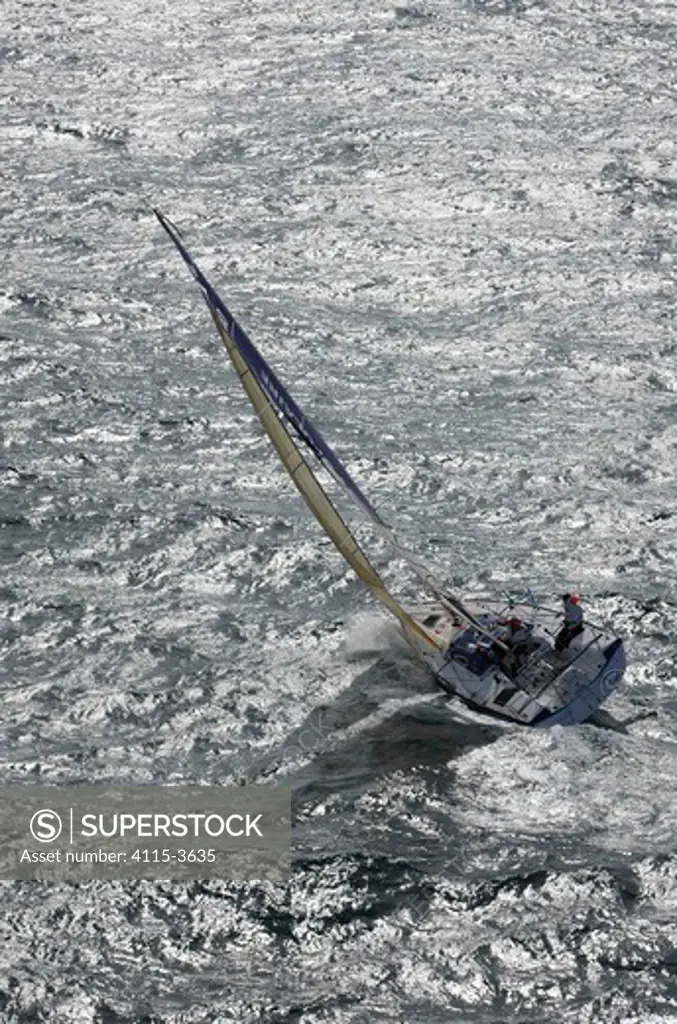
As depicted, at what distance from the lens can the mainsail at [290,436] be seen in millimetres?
58969

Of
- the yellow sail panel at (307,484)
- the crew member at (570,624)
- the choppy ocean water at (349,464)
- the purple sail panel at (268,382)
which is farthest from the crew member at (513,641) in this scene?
the purple sail panel at (268,382)

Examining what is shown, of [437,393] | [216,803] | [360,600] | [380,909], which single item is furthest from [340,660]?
[437,393]

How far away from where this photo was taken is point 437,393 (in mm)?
77625

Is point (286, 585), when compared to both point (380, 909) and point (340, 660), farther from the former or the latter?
point (380, 909)

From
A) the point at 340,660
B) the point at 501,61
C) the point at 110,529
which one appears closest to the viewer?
the point at 340,660

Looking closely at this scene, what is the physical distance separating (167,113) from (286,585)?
3748cm

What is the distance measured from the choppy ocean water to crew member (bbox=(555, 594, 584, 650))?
9.21ft

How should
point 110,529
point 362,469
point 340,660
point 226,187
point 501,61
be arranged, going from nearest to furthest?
point 340,660, point 110,529, point 362,469, point 226,187, point 501,61

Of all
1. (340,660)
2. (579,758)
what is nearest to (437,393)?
(340,660)

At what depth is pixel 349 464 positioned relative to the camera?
7369cm

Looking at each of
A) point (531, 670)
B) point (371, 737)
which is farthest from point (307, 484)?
point (531, 670)

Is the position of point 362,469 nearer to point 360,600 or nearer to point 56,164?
point 360,600

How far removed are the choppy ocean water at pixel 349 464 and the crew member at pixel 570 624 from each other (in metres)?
2.81

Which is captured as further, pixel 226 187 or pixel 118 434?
pixel 226 187
